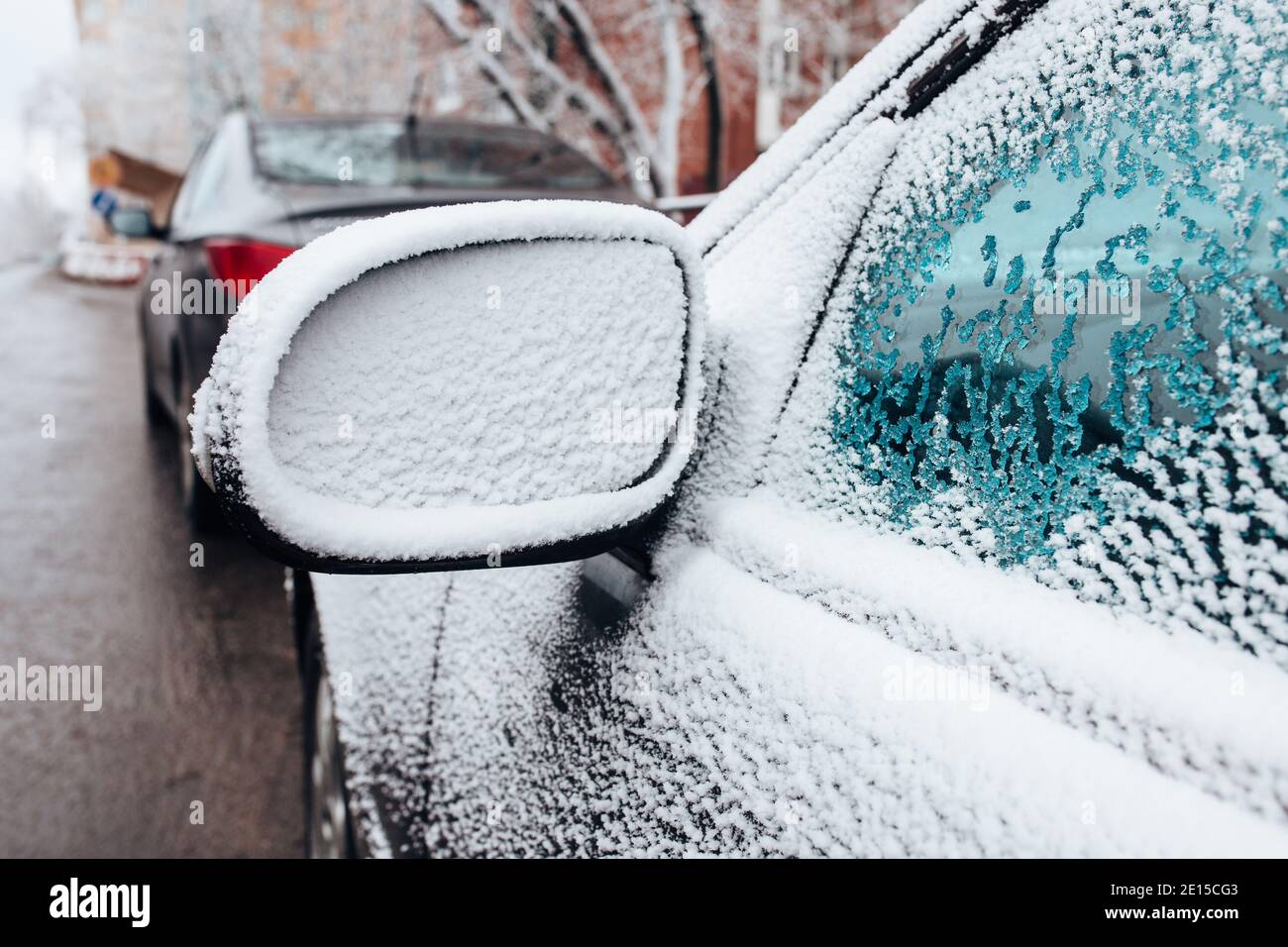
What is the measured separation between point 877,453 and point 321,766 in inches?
64.5

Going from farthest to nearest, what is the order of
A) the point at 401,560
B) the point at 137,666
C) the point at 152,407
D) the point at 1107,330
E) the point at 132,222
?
1. the point at 152,407
2. the point at 132,222
3. the point at 137,666
4. the point at 401,560
5. the point at 1107,330

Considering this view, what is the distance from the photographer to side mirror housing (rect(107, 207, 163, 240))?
242 inches

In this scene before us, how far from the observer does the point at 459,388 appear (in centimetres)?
93

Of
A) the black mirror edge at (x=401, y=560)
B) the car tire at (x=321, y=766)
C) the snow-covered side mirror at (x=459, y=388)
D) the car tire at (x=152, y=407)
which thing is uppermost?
the snow-covered side mirror at (x=459, y=388)

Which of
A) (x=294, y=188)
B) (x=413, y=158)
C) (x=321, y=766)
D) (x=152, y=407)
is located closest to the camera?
(x=321, y=766)

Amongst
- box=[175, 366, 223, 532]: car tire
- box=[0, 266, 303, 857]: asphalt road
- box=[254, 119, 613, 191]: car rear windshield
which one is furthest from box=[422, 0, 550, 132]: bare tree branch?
box=[175, 366, 223, 532]: car tire

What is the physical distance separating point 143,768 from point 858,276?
2.72 meters

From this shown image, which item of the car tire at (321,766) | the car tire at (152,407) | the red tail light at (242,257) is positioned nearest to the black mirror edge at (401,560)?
the car tire at (321,766)

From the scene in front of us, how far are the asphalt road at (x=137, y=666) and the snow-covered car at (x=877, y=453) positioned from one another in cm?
180

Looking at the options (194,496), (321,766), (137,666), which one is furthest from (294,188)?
(321,766)

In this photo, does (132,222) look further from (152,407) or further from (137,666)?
(137,666)

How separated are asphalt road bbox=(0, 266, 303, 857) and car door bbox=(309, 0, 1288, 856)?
Result: 1824 mm

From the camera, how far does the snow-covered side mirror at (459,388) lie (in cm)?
85

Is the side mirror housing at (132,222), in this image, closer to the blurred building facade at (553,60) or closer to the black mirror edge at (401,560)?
the blurred building facade at (553,60)
